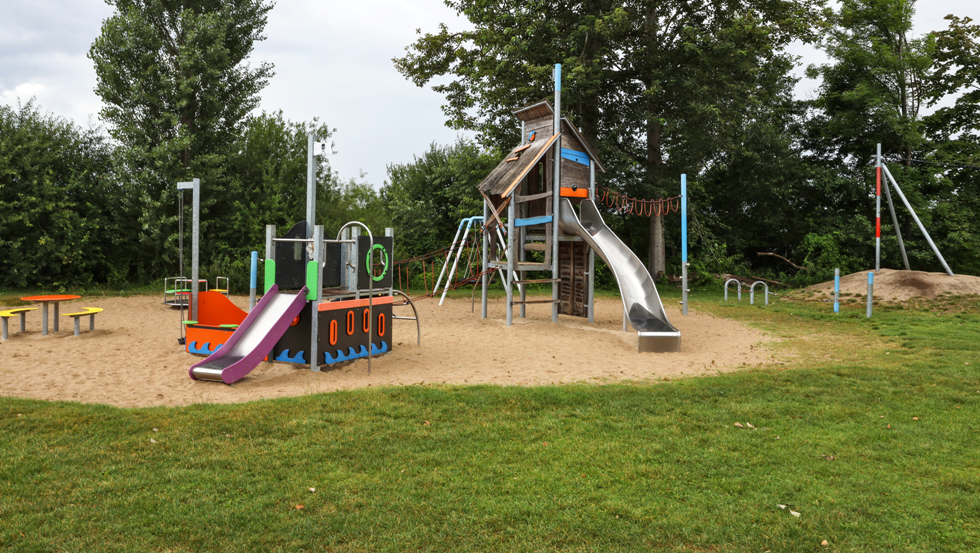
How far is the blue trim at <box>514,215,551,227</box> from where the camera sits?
1191 cm

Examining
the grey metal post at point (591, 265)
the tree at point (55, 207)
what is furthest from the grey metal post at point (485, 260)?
the tree at point (55, 207)

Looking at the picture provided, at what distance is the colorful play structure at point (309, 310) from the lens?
23.8 feet

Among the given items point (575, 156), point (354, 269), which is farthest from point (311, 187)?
point (575, 156)

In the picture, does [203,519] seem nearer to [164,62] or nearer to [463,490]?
[463,490]

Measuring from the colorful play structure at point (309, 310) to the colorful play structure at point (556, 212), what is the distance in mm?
3794

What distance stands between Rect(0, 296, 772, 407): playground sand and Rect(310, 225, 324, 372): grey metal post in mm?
200

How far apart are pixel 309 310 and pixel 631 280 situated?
17.2 feet

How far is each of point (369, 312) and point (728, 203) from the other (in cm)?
1993

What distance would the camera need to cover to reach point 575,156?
12.3 m

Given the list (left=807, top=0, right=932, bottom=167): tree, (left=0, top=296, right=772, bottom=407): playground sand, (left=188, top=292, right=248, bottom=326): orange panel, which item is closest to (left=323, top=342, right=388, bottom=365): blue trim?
(left=0, top=296, right=772, bottom=407): playground sand

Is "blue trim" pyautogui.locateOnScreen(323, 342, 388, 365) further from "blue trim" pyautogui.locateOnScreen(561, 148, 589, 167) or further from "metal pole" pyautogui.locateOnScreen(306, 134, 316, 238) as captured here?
"blue trim" pyautogui.locateOnScreen(561, 148, 589, 167)

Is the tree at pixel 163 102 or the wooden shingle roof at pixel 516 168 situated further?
the tree at pixel 163 102

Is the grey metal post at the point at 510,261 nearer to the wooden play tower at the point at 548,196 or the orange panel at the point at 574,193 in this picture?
the wooden play tower at the point at 548,196

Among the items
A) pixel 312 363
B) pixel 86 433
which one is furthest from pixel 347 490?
pixel 312 363
